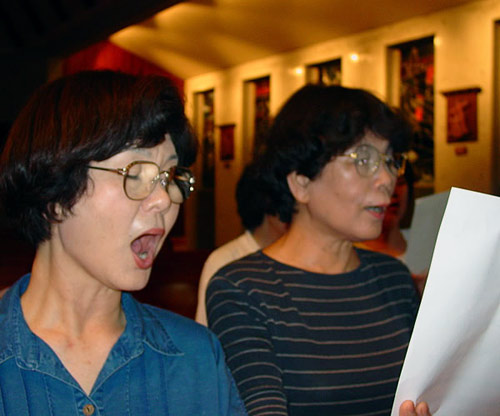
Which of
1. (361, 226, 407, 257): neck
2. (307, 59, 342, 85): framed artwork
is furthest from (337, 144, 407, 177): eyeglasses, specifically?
(307, 59, 342, 85): framed artwork

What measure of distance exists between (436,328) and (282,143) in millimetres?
1134

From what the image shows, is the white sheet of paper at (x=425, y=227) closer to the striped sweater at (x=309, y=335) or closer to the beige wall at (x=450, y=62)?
the striped sweater at (x=309, y=335)

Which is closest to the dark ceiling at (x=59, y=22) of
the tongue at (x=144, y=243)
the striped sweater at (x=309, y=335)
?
the striped sweater at (x=309, y=335)

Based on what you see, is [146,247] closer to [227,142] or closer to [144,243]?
[144,243]

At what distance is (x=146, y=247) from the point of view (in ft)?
4.21

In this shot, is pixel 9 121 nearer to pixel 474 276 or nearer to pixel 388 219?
pixel 388 219

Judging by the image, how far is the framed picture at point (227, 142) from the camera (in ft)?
35.3

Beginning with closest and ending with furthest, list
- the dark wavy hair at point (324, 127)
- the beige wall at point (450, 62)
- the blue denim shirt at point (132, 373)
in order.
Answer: the blue denim shirt at point (132, 373) → the dark wavy hair at point (324, 127) → the beige wall at point (450, 62)

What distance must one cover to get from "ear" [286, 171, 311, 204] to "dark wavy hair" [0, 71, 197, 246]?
70cm

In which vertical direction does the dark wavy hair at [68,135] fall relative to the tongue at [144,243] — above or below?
above

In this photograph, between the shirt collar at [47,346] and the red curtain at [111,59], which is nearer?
the shirt collar at [47,346]

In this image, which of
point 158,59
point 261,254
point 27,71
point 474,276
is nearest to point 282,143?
point 261,254

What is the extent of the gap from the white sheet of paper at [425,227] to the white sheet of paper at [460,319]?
131 cm

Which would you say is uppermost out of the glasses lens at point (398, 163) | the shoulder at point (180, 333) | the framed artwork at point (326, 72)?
the framed artwork at point (326, 72)
